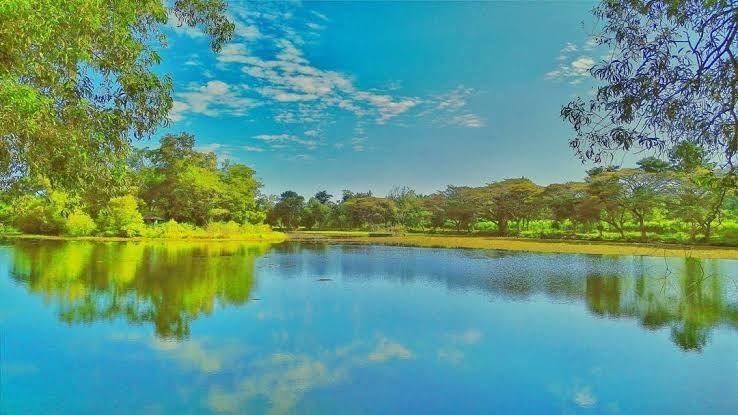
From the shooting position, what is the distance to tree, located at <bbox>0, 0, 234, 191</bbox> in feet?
10.0

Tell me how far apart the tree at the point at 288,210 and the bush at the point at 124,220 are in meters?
14.1

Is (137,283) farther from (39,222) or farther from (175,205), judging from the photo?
(39,222)

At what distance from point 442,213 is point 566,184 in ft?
33.4

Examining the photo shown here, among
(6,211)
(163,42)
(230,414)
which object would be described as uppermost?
(163,42)

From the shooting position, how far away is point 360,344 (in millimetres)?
6734

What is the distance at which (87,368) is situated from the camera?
5.65 m

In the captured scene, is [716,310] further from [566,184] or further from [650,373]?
[566,184]

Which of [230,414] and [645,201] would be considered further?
[645,201]

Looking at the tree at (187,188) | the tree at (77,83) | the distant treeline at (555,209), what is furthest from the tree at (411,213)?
the tree at (77,83)

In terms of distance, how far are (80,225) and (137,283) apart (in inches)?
729

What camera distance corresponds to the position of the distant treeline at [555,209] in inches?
858

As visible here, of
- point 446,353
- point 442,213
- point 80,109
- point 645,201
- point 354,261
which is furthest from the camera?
point 442,213

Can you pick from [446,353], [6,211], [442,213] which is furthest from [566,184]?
[6,211]

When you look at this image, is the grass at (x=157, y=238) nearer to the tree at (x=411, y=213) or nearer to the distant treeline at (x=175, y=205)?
the distant treeline at (x=175, y=205)
